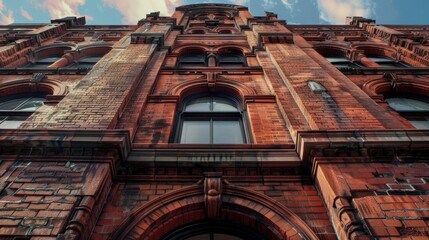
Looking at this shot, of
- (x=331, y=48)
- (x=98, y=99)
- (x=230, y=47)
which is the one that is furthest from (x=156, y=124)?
(x=331, y=48)

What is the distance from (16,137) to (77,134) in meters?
0.87

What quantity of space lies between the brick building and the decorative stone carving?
1 cm

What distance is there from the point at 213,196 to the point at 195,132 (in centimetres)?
249

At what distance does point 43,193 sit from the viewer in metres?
3.77

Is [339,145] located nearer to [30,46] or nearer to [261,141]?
[261,141]

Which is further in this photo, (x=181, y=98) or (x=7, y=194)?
(x=181, y=98)

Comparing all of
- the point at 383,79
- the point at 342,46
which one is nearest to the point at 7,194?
the point at 383,79

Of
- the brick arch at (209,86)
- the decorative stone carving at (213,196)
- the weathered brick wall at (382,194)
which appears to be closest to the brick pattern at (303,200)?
the weathered brick wall at (382,194)

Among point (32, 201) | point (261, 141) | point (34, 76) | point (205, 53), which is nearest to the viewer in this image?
point (32, 201)

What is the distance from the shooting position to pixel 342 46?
532 inches

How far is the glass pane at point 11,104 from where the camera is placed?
8.22 metres

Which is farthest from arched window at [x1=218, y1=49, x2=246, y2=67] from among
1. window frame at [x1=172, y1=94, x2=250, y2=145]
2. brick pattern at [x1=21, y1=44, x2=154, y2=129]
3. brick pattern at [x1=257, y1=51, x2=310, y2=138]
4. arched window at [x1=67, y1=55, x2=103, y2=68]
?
arched window at [x1=67, y1=55, x2=103, y2=68]

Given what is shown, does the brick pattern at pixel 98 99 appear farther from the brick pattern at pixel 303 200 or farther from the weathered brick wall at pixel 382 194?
the weathered brick wall at pixel 382 194

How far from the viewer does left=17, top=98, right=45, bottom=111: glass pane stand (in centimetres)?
809
